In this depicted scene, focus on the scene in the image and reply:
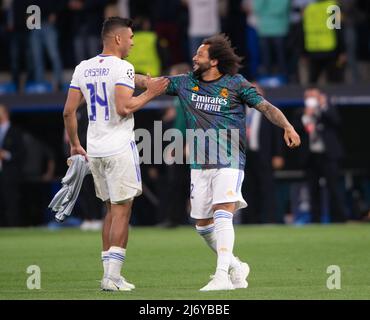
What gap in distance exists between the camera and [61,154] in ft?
83.0

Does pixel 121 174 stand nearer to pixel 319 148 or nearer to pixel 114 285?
pixel 114 285

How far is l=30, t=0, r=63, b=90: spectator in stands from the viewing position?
2383cm

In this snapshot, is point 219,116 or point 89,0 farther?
point 89,0

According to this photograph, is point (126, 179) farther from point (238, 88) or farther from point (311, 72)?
point (311, 72)

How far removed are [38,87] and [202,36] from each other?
12.2 ft

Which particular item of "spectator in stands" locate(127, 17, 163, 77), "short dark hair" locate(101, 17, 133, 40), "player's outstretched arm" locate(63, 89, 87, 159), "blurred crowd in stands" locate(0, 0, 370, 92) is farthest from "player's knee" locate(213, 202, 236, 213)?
"spectator in stands" locate(127, 17, 163, 77)

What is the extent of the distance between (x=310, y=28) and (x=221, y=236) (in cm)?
1223

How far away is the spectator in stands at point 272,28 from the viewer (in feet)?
75.6

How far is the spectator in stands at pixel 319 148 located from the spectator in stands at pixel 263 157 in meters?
0.54

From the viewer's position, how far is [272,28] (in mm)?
23047

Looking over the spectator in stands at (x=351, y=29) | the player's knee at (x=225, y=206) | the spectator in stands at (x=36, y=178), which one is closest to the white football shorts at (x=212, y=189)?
the player's knee at (x=225, y=206)

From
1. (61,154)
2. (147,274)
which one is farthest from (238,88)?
(61,154)

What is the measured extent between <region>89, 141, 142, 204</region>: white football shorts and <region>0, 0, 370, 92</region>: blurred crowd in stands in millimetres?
11173

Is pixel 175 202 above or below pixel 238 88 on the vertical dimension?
below
